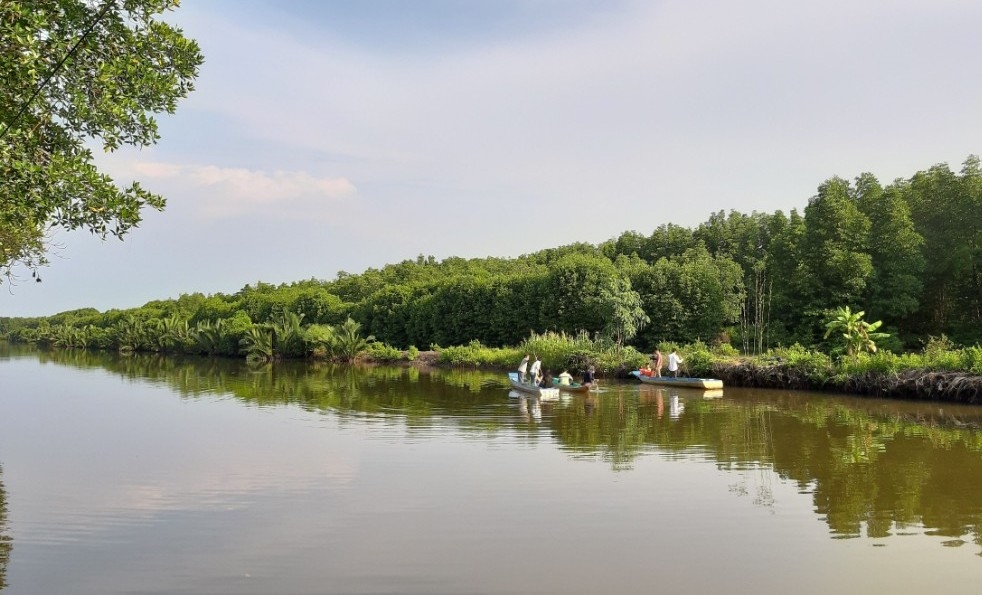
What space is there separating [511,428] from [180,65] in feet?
34.4

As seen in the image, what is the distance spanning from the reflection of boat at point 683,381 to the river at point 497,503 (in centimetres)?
586

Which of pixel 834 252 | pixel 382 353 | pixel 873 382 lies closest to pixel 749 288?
pixel 834 252

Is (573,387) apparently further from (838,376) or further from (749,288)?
(749,288)

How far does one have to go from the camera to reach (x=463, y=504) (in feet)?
30.3

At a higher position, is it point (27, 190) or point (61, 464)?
point (27, 190)

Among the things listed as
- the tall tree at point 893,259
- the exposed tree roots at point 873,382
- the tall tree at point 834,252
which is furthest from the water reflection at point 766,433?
the tall tree at point 893,259

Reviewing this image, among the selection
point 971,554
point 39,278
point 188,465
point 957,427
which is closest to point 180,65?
point 39,278

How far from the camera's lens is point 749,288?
46.6m

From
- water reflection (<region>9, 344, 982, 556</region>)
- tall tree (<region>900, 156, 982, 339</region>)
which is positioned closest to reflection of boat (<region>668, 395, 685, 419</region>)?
water reflection (<region>9, 344, 982, 556</region>)

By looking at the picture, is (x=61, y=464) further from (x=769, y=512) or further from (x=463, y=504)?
(x=769, y=512)

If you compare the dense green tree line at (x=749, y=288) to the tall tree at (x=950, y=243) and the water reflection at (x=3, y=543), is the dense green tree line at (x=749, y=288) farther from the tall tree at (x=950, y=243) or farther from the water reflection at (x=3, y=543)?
the water reflection at (x=3, y=543)

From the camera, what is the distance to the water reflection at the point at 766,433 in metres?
9.05

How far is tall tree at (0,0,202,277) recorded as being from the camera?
794cm

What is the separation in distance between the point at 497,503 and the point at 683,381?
17634 mm
